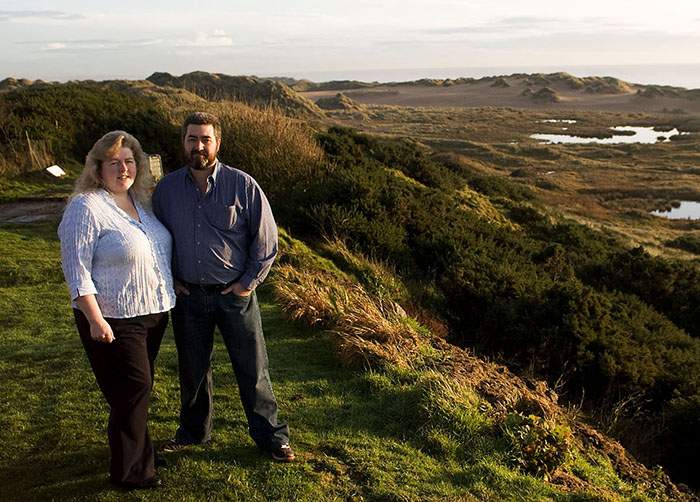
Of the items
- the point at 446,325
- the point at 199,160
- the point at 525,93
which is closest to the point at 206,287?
the point at 199,160

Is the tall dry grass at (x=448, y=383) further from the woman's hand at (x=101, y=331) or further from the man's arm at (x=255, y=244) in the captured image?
the woman's hand at (x=101, y=331)

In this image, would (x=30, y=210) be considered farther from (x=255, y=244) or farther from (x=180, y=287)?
(x=255, y=244)

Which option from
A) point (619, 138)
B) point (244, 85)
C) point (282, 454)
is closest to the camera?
point (282, 454)

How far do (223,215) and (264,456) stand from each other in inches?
71.4

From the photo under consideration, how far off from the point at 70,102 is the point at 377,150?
1041 cm

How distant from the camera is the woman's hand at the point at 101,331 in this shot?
354 cm

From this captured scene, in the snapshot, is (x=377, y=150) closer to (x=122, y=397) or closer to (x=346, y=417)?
(x=346, y=417)

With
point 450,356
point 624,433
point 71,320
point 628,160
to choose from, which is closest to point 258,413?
point 450,356

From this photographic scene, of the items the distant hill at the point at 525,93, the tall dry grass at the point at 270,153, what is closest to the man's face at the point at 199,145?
the tall dry grass at the point at 270,153

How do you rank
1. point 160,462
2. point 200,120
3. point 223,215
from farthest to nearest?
point 160,462, point 223,215, point 200,120

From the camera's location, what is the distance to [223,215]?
159 inches

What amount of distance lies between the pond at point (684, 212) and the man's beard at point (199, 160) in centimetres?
3456

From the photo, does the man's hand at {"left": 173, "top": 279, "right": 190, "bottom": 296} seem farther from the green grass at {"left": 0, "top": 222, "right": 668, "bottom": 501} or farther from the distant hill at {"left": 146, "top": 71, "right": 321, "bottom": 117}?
the distant hill at {"left": 146, "top": 71, "right": 321, "bottom": 117}

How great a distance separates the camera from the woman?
355cm
